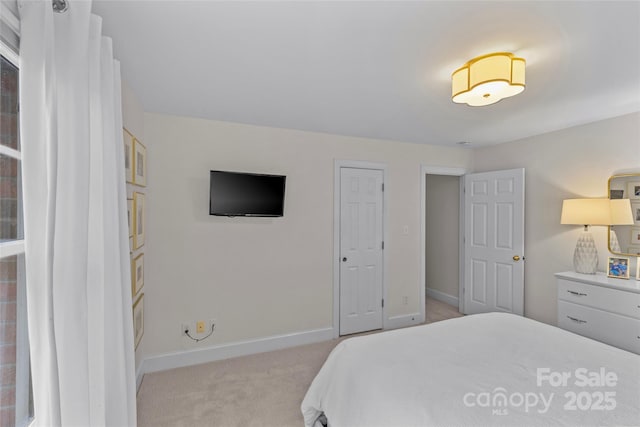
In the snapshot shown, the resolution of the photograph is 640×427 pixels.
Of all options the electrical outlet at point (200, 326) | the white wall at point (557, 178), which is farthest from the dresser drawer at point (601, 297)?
the electrical outlet at point (200, 326)

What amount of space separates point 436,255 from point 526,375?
3.65 metres

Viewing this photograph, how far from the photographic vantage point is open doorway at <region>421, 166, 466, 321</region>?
451cm

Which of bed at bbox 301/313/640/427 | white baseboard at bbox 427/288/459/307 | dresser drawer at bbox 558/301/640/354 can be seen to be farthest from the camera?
white baseboard at bbox 427/288/459/307

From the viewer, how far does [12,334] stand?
110cm

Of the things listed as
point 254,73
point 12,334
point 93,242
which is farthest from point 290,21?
point 12,334

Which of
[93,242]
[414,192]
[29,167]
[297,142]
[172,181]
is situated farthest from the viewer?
[414,192]

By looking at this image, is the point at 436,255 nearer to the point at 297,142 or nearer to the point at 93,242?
the point at 297,142

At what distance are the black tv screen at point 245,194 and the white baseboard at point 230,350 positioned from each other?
1.33m

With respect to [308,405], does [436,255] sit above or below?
above

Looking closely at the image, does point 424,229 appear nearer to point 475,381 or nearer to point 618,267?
point 618,267

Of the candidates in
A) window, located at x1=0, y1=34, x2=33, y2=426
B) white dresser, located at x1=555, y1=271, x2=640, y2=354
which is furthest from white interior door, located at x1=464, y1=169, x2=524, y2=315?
window, located at x1=0, y1=34, x2=33, y2=426

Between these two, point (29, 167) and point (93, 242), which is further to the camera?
point (93, 242)

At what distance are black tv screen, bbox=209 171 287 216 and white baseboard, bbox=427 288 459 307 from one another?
126 inches

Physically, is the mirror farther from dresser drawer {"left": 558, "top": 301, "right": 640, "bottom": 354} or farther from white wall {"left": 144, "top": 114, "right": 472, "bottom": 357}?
white wall {"left": 144, "top": 114, "right": 472, "bottom": 357}
